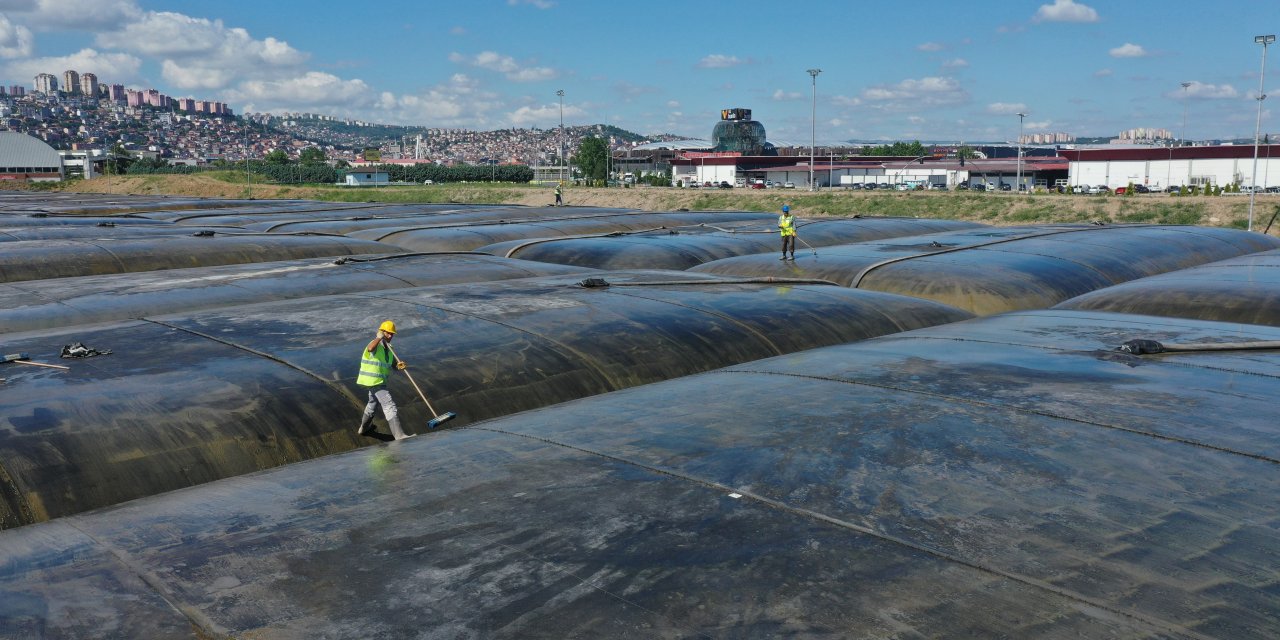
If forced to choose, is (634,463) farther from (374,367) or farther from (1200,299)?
(1200,299)

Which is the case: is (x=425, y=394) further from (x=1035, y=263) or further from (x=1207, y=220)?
(x=1207, y=220)

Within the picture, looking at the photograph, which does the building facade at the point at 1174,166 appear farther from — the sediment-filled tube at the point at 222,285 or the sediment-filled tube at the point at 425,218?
the sediment-filled tube at the point at 222,285

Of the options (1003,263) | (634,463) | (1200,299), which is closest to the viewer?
(634,463)

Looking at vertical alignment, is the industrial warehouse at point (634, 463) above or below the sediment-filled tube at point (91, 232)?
below

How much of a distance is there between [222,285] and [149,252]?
9447 millimetres

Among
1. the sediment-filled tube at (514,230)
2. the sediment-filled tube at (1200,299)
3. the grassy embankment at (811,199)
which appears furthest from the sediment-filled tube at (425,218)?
the grassy embankment at (811,199)

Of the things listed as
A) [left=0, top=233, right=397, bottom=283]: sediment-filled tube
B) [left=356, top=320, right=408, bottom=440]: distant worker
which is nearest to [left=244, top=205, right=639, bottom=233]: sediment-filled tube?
Answer: [left=0, top=233, right=397, bottom=283]: sediment-filled tube

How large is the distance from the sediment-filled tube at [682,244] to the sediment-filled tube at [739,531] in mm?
17863

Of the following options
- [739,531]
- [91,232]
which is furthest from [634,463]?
→ [91,232]

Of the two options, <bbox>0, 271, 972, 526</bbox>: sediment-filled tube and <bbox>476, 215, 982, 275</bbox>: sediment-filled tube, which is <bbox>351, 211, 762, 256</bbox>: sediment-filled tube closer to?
<bbox>476, 215, 982, 275</bbox>: sediment-filled tube

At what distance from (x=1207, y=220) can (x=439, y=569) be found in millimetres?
81237

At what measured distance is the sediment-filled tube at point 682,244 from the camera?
3297 cm

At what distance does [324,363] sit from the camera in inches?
584

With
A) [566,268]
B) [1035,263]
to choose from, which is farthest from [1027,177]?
[566,268]
